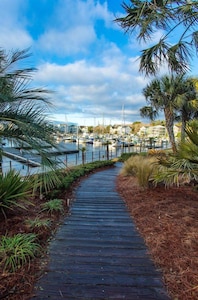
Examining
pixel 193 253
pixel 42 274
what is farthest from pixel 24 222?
pixel 193 253

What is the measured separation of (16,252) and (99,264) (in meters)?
1.00

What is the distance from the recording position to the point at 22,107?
3.52 m

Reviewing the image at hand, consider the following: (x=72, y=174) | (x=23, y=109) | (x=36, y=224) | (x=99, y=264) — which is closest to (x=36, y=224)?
(x=36, y=224)

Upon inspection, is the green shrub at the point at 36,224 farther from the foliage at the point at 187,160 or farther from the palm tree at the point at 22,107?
the foliage at the point at 187,160

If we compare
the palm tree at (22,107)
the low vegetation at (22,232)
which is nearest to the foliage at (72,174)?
the low vegetation at (22,232)

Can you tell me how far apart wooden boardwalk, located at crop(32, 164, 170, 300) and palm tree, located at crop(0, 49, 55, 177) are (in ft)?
4.18

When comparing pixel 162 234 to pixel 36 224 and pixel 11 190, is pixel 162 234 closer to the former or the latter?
pixel 36 224

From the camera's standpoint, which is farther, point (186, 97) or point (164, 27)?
point (186, 97)

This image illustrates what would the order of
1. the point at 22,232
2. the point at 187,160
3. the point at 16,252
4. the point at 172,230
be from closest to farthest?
the point at 16,252 < the point at 22,232 < the point at 172,230 < the point at 187,160

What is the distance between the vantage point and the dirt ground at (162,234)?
2289 millimetres

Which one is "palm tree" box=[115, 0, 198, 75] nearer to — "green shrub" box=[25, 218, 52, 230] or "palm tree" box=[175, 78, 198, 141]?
"green shrub" box=[25, 218, 52, 230]

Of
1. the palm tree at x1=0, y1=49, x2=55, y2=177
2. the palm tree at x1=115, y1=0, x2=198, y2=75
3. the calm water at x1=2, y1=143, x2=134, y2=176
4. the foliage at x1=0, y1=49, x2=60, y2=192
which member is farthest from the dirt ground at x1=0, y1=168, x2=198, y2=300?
the palm tree at x1=115, y1=0, x2=198, y2=75

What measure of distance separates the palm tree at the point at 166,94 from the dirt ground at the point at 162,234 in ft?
31.6

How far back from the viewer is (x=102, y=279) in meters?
2.43
